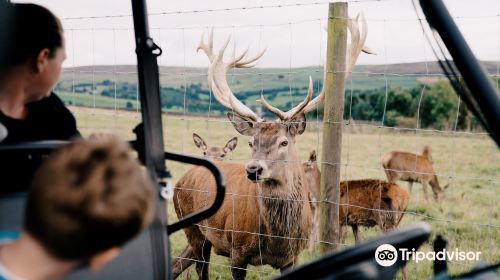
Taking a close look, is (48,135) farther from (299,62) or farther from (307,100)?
(299,62)

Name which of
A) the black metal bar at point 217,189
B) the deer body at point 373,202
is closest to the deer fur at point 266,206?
the deer body at point 373,202

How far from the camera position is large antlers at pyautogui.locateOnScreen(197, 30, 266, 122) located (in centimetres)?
555

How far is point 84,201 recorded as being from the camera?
1.16 meters

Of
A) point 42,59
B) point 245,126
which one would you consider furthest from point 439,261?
point 245,126

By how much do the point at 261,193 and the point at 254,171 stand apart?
0.43 meters

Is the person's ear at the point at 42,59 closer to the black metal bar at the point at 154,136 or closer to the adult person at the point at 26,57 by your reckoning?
the adult person at the point at 26,57

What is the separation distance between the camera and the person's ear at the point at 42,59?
6.34 ft

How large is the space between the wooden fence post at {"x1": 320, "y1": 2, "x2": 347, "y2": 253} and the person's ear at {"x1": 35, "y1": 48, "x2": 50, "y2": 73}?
306 centimetres

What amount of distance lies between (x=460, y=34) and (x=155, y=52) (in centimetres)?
83

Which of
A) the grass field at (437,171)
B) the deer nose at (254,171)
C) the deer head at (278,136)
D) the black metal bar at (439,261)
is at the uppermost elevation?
the black metal bar at (439,261)

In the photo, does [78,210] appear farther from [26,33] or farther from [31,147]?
[26,33]

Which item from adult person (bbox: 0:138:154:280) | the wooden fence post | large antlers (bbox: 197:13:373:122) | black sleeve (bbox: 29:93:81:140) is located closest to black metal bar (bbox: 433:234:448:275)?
adult person (bbox: 0:138:154:280)

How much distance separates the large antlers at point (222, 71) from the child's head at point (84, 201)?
423 centimetres

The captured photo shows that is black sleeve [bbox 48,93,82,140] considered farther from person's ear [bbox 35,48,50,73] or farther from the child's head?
the child's head
